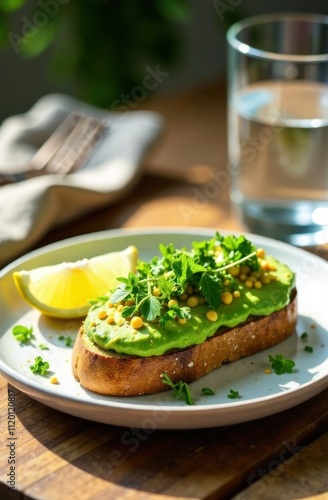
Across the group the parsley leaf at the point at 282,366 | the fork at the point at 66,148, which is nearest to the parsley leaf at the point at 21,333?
the parsley leaf at the point at 282,366

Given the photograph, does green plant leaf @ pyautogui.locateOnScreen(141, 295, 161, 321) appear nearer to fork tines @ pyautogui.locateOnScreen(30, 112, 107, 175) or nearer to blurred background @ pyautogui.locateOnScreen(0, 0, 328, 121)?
fork tines @ pyautogui.locateOnScreen(30, 112, 107, 175)

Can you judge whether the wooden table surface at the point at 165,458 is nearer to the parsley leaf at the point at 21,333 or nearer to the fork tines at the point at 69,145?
the parsley leaf at the point at 21,333

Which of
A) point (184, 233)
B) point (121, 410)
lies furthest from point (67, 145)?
point (121, 410)

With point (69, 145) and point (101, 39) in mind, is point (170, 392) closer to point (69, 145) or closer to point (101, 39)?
point (69, 145)

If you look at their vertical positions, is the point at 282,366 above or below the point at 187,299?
below

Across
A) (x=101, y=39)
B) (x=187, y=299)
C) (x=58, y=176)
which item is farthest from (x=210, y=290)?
(x=101, y=39)

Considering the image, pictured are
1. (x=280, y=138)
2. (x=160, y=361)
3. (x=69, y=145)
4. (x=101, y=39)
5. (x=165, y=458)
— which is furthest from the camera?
(x=101, y=39)
